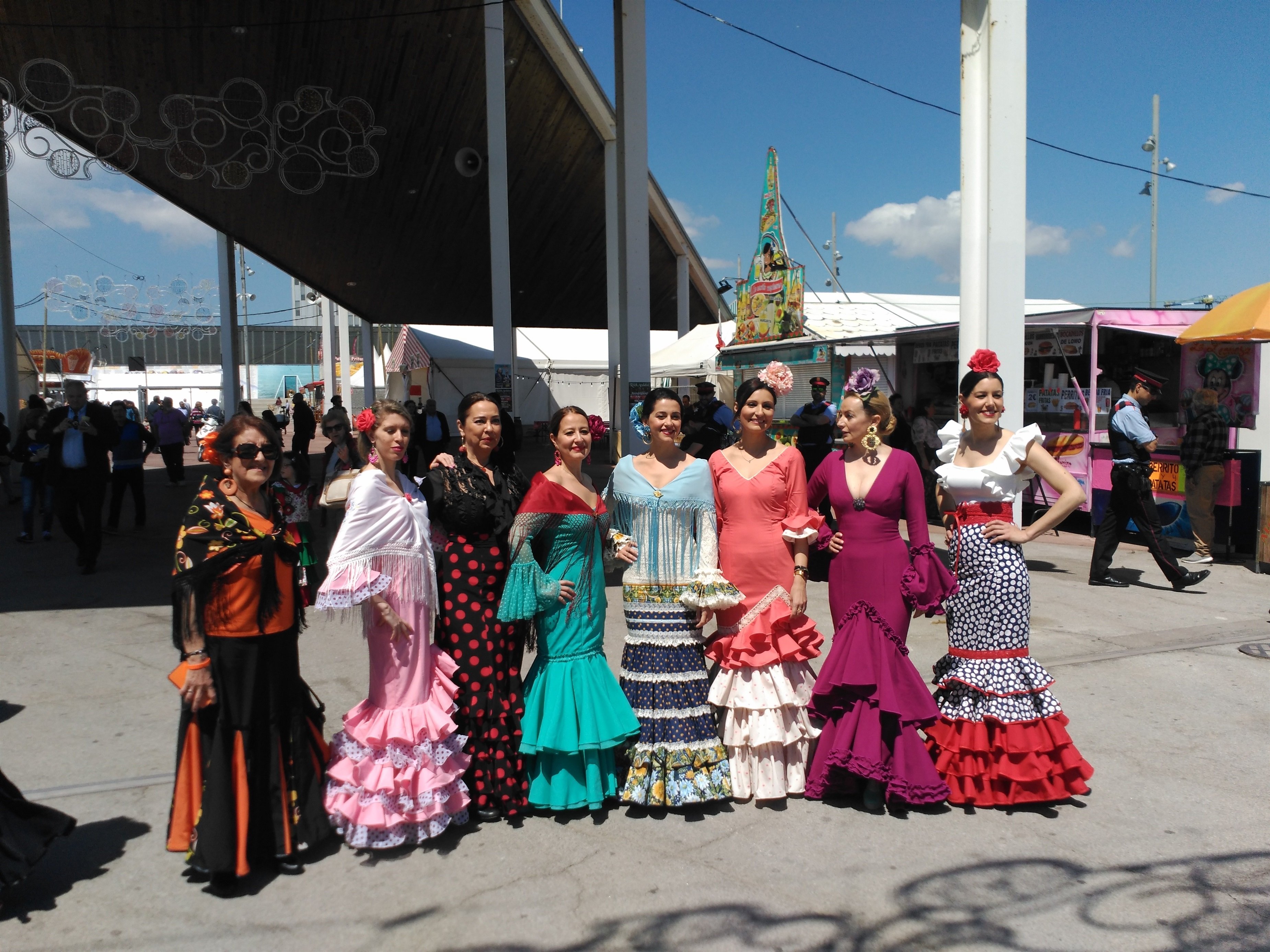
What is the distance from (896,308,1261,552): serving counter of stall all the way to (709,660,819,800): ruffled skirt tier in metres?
5.23

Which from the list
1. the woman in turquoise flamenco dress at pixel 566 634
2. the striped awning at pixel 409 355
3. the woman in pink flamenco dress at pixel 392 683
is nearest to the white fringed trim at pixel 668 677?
the woman in turquoise flamenco dress at pixel 566 634

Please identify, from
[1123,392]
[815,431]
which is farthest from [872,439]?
[1123,392]

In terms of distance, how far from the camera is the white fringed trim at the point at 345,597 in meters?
3.22

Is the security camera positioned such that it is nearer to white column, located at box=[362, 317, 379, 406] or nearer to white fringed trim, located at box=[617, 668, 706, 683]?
white fringed trim, located at box=[617, 668, 706, 683]

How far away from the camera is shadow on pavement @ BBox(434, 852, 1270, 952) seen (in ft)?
9.05

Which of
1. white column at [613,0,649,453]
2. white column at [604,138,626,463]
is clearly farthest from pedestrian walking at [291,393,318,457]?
white column at [613,0,649,453]

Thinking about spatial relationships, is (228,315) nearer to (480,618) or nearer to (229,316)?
(229,316)

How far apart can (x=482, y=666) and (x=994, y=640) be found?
2.14m

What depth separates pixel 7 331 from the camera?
52.9 ft

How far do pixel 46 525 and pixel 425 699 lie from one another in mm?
9606

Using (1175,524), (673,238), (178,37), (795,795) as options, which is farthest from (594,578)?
(673,238)

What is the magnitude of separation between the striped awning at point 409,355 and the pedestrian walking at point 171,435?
A: 1145 cm

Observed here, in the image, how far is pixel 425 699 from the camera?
345cm

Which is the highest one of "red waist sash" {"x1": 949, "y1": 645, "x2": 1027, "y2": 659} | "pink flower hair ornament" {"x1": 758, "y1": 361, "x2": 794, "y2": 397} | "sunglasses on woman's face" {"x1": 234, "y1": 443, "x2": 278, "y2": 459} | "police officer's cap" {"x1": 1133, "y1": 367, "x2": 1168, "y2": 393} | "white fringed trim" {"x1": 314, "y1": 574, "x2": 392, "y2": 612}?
"police officer's cap" {"x1": 1133, "y1": 367, "x2": 1168, "y2": 393}
